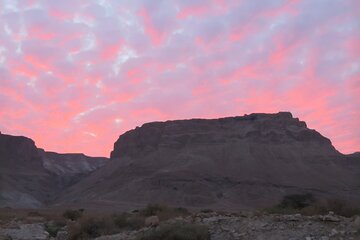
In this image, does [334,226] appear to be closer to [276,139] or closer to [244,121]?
[276,139]

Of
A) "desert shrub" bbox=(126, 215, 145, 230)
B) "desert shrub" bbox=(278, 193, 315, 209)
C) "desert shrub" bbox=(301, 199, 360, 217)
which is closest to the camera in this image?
"desert shrub" bbox=(301, 199, 360, 217)

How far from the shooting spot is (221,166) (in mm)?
116062

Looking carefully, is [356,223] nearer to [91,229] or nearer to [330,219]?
[330,219]

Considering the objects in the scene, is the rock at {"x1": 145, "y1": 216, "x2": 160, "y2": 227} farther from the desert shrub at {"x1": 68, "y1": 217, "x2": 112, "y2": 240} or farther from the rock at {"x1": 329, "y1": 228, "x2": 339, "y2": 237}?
the rock at {"x1": 329, "y1": 228, "x2": 339, "y2": 237}

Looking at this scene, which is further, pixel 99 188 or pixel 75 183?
pixel 75 183

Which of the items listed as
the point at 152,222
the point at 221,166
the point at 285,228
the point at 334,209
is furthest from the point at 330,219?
the point at 221,166

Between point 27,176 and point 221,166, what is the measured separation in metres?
56.3

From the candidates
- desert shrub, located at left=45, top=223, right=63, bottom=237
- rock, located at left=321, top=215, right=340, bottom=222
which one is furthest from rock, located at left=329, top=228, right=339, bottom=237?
desert shrub, located at left=45, top=223, right=63, bottom=237

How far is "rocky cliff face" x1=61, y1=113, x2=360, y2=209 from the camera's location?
103375 mm

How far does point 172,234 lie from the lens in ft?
51.4

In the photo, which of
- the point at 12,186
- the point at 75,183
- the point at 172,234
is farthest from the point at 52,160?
the point at 172,234

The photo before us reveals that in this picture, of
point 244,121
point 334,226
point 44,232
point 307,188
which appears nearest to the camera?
point 334,226

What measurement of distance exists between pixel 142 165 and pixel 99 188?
11.6 m

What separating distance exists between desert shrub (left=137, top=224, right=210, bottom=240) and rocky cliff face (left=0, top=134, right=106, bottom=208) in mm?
100480
